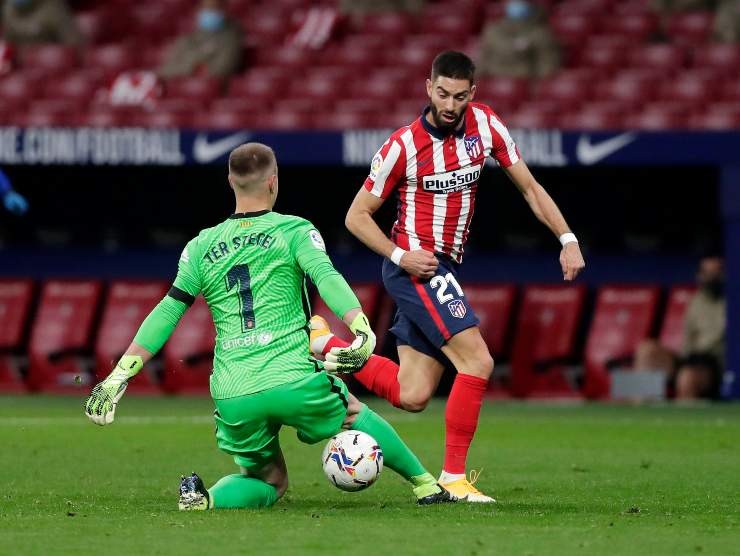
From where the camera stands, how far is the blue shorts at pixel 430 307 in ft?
26.5

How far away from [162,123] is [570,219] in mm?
4749

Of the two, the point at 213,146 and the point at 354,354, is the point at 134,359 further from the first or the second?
the point at 213,146

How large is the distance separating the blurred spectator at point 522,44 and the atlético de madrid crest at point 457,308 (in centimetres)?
1026

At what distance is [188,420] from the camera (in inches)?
557

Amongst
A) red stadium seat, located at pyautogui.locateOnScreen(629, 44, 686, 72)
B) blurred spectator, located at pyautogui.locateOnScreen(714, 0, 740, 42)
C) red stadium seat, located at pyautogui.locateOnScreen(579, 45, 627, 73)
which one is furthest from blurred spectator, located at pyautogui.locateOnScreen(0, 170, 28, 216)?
blurred spectator, located at pyautogui.locateOnScreen(714, 0, 740, 42)

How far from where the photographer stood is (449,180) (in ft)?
27.2

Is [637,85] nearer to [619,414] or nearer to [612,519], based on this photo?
[619,414]

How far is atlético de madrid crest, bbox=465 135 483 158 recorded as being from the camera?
8258 mm

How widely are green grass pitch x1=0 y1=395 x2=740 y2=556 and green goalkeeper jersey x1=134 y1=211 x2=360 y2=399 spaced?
62 cm

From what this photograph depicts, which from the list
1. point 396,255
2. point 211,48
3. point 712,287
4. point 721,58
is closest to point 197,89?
point 211,48

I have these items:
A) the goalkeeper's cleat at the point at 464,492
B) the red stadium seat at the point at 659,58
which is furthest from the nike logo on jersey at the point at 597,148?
the goalkeeper's cleat at the point at 464,492

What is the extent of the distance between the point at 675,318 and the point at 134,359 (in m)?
11.1

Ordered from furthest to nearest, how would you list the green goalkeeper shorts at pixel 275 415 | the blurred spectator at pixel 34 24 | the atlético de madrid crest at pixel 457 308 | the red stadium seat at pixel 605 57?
the blurred spectator at pixel 34 24 → the red stadium seat at pixel 605 57 → the atlético de madrid crest at pixel 457 308 → the green goalkeeper shorts at pixel 275 415

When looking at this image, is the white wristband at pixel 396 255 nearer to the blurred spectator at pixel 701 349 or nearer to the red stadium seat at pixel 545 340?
the blurred spectator at pixel 701 349
